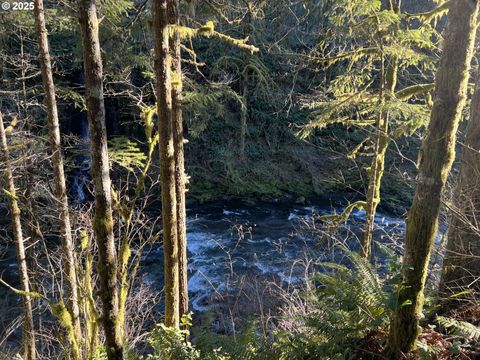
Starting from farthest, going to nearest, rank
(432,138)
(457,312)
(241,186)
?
(241,186) < (457,312) < (432,138)

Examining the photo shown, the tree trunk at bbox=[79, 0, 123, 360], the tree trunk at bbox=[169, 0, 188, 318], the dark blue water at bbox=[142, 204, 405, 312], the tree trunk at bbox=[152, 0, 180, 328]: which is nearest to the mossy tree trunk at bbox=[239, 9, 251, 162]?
the dark blue water at bbox=[142, 204, 405, 312]

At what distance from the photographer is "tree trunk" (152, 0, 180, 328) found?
4.59 meters

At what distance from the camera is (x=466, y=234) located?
3922mm

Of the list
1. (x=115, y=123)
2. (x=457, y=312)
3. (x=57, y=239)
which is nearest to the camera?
(x=457, y=312)

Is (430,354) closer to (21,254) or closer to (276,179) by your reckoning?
(21,254)

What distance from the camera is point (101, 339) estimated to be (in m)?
8.32

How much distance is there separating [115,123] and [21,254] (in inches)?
544

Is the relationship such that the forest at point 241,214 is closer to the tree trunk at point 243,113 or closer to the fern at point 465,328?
the fern at point 465,328

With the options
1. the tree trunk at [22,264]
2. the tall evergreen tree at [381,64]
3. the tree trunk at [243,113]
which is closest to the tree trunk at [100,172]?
the tall evergreen tree at [381,64]

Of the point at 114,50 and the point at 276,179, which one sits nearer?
the point at 114,50

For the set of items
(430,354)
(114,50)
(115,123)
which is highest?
(114,50)

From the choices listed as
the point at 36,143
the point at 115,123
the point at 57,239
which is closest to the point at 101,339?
the point at 36,143

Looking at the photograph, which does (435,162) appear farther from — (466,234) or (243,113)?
(243,113)

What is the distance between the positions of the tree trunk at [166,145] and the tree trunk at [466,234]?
129 inches
